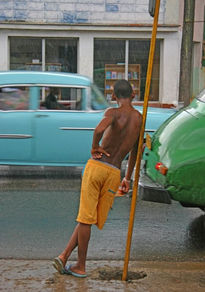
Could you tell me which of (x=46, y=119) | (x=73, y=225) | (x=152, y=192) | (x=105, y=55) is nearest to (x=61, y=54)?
(x=105, y=55)

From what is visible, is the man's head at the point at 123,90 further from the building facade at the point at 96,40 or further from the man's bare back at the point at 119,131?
the building facade at the point at 96,40

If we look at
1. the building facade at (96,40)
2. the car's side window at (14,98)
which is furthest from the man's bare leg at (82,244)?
the building facade at (96,40)

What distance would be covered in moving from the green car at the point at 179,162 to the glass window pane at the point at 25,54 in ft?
49.1

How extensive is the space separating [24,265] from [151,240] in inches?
67.1

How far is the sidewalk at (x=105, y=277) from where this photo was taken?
464 centimetres

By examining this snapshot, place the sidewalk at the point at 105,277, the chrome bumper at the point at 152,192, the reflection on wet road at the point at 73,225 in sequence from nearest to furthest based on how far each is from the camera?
the sidewalk at the point at 105,277 < the chrome bumper at the point at 152,192 < the reflection on wet road at the point at 73,225

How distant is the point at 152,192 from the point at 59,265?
53.9 inches

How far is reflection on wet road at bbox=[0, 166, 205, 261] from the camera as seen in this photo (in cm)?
593

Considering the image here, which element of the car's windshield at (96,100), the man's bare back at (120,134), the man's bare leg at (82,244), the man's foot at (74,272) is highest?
the man's bare back at (120,134)

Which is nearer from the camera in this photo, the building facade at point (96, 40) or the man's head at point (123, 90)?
the man's head at point (123, 90)

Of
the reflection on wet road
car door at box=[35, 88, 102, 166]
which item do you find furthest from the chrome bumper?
car door at box=[35, 88, 102, 166]

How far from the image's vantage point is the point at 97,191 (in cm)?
478

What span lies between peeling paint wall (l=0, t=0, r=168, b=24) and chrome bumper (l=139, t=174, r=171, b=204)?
1495 cm

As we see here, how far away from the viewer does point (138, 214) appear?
762 centimetres
